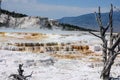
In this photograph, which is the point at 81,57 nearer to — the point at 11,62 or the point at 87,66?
the point at 87,66

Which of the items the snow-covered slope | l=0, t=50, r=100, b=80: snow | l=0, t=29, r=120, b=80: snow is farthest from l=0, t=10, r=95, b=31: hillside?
l=0, t=50, r=100, b=80: snow

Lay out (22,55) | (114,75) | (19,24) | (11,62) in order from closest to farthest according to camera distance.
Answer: (114,75)
(11,62)
(22,55)
(19,24)

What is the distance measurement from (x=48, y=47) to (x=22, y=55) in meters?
6.05

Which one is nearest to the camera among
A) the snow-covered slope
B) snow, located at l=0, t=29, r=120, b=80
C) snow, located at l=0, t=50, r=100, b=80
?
snow, located at l=0, t=50, r=100, b=80

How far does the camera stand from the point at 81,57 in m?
34.0

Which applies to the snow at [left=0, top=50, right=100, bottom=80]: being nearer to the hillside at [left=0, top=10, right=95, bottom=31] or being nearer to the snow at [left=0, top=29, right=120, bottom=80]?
the snow at [left=0, top=29, right=120, bottom=80]

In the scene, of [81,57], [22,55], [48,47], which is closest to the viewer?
[22,55]

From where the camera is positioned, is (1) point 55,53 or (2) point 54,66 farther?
(1) point 55,53

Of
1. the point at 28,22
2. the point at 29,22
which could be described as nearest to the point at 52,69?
the point at 29,22

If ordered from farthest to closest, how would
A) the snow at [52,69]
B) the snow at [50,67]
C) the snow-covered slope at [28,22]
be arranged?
1. the snow-covered slope at [28,22]
2. the snow at [50,67]
3. the snow at [52,69]

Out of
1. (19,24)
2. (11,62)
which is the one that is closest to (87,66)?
(11,62)

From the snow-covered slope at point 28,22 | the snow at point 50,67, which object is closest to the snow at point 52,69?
the snow at point 50,67

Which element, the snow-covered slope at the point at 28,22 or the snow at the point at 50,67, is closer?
the snow at the point at 50,67

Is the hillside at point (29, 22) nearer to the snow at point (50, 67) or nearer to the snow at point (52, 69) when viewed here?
the snow at point (50, 67)
